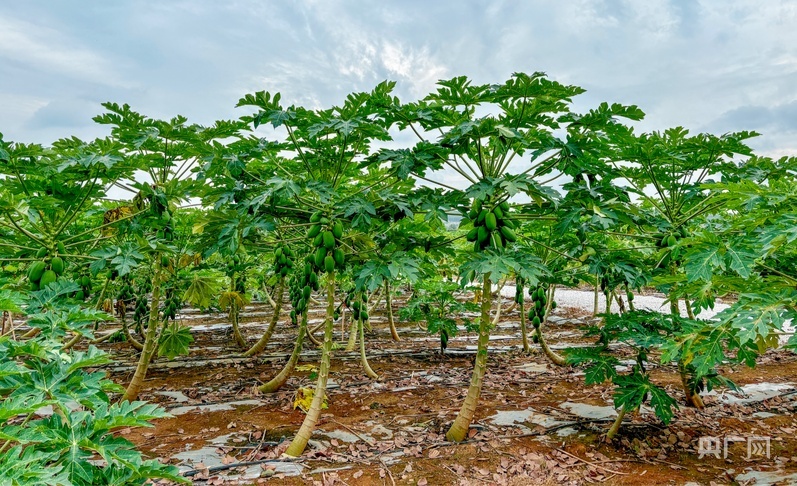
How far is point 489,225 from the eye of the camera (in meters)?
3.14

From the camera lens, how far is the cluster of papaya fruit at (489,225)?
317 centimetres

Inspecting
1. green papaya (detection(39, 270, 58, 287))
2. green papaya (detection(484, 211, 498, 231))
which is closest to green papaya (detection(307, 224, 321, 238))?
green papaya (detection(484, 211, 498, 231))

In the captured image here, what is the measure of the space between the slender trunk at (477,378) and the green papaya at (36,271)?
11.0 ft

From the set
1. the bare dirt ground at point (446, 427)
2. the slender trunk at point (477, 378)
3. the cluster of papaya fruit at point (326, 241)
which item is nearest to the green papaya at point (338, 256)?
the cluster of papaya fruit at point (326, 241)

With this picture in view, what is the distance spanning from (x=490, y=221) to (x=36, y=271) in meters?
3.29

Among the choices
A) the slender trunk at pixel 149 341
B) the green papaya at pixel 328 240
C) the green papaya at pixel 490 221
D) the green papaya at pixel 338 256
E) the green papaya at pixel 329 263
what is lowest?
the slender trunk at pixel 149 341

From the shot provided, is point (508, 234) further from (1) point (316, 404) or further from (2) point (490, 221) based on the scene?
(1) point (316, 404)

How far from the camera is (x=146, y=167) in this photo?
13.6 ft

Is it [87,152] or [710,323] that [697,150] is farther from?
[87,152]

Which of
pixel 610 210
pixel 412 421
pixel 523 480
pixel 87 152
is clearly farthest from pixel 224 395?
pixel 610 210

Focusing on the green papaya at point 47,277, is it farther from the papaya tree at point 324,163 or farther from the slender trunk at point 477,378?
the slender trunk at point 477,378

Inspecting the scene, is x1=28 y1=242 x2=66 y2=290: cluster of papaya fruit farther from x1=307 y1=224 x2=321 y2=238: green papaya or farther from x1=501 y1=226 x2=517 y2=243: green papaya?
x1=501 y1=226 x2=517 y2=243: green papaya

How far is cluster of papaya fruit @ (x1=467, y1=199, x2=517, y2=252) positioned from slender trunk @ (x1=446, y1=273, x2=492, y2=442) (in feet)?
1.67

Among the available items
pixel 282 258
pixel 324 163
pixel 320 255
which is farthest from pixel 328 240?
pixel 282 258
